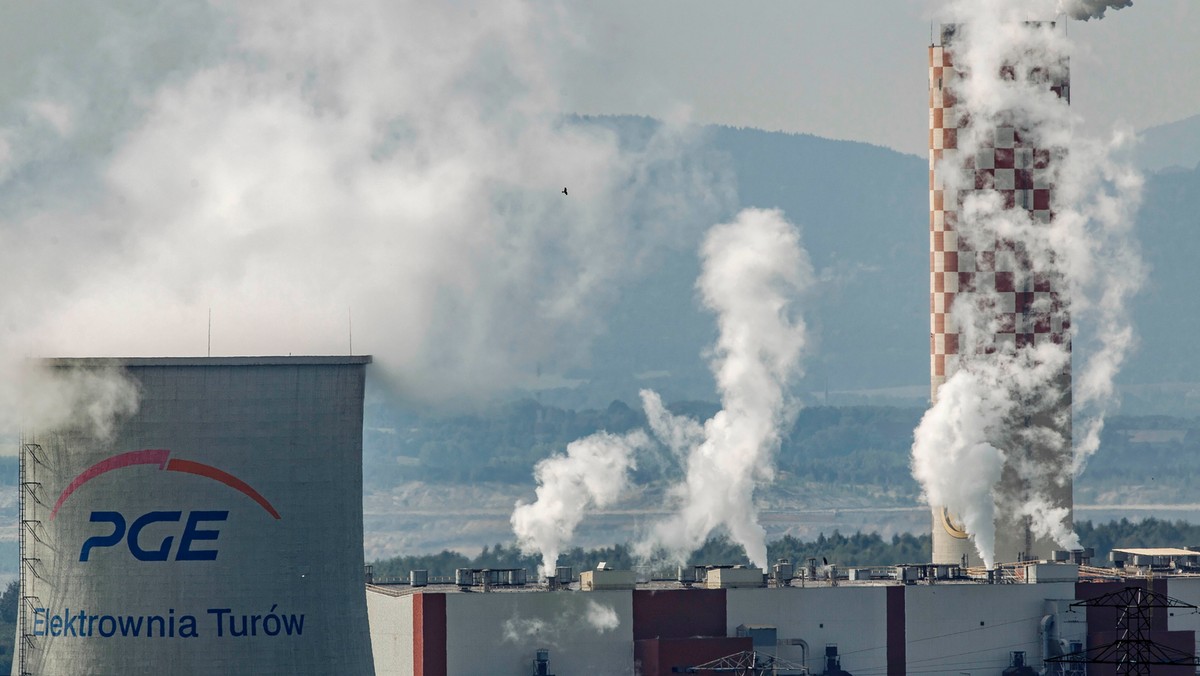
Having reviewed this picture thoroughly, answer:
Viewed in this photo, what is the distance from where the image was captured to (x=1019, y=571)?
85.8m

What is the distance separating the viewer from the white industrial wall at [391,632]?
7944 cm

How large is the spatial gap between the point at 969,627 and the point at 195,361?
3073 centimetres

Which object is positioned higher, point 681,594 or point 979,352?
point 979,352

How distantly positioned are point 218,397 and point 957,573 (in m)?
31.9

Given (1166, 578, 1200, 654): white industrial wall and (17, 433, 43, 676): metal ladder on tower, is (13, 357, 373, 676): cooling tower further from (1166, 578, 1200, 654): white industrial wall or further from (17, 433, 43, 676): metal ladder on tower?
(1166, 578, 1200, 654): white industrial wall

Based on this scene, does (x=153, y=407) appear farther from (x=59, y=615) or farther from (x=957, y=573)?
(x=957, y=573)

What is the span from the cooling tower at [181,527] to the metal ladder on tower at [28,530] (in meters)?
0.04

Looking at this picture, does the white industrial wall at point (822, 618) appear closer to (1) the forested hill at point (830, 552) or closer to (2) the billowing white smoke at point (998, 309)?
(2) the billowing white smoke at point (998, 309)

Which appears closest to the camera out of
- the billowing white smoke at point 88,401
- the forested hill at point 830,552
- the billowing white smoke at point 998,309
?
the billowing white smoke at point 88,401

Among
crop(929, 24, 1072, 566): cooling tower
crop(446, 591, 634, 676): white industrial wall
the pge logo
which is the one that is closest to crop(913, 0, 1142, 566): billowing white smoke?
crop(929, 24, 1072, 566): cooling tower

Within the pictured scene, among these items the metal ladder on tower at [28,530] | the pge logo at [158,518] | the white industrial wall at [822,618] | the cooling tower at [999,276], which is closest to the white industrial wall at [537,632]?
the white industrial wall at [822,618]

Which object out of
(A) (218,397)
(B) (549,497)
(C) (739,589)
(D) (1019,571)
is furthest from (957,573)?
(A) (218,397)

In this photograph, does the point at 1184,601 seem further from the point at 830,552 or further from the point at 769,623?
the point at 830,552

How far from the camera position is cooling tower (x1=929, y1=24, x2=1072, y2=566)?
91625 mm
